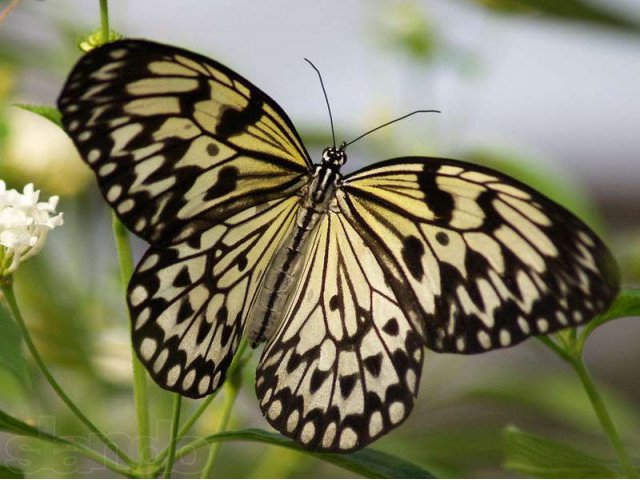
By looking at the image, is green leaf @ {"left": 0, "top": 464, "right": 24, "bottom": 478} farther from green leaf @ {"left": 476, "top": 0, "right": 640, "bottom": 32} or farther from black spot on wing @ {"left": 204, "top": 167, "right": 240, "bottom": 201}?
green leaf @ {"left": 476, "top": 0, "right": 640, "bottom": 32}

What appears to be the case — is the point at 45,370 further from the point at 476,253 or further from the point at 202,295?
the point at 476,253

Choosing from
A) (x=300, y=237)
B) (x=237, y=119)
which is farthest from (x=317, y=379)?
(x=237, y=119)

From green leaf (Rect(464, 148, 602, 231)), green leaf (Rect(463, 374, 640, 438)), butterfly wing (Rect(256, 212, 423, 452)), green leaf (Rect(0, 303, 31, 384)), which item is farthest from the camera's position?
green leaf (Rect(463, 374, 640, 438))

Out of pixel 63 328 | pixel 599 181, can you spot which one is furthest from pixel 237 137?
pixel 599 181

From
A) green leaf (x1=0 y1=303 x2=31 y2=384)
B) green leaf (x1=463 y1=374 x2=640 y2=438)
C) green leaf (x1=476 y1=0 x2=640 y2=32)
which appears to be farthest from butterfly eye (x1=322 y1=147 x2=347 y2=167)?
green leaf (x1=463 y1=374 x2=640 y2=438)

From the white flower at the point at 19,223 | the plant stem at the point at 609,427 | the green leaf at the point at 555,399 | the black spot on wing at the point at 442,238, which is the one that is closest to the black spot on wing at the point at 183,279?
the white flower at the point at 19,223

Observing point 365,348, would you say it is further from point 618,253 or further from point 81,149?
point 618,253

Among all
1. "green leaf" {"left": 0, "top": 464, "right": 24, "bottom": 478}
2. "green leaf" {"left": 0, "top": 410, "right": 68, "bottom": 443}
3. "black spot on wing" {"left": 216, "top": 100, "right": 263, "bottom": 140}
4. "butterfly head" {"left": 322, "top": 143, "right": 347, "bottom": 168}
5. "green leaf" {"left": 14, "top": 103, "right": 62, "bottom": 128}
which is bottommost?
"green leaf" {"left": 0, "top": 464, "right": 24, "bottom": 478}
